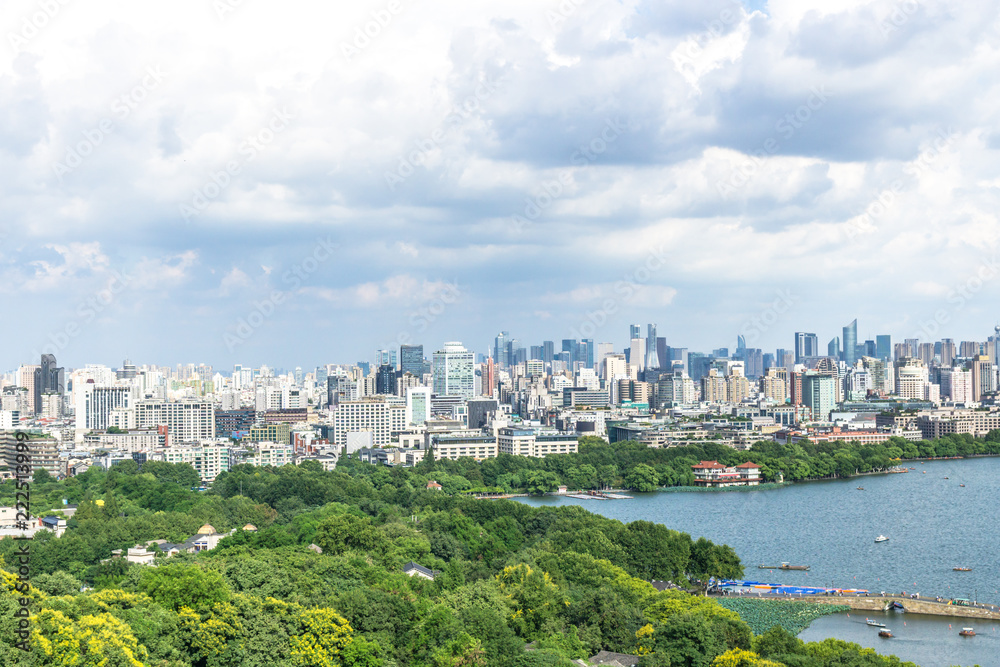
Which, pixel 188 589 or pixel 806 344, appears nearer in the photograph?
pixel 188 589

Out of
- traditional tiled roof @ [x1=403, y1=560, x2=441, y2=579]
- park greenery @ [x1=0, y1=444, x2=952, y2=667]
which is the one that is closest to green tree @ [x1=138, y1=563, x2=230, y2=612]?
park greenery @ [x1=0, y1=444, x2=952, y2=667]

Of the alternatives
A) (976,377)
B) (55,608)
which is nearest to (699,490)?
(55,608)

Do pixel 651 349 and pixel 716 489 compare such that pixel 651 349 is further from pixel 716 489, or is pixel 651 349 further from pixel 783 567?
pixel 783 567

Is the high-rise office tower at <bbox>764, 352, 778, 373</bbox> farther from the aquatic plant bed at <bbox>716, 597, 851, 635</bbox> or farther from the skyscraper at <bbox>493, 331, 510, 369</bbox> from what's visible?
the aquatic plant bed at <bbox>716, 597, 851, 635</bbox>

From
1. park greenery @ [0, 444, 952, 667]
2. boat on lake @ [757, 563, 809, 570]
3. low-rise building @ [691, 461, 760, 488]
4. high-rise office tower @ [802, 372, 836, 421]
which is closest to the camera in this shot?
park greenery @ [0, 444, 952, 667]

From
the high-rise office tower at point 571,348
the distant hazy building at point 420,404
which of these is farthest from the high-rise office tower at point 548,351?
the distant hazy building at point 420,404

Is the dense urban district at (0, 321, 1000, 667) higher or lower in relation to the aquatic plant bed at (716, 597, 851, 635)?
higher

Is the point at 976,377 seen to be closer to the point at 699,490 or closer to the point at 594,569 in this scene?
the point at 699,490

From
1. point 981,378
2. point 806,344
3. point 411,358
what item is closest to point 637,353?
point 806,344
